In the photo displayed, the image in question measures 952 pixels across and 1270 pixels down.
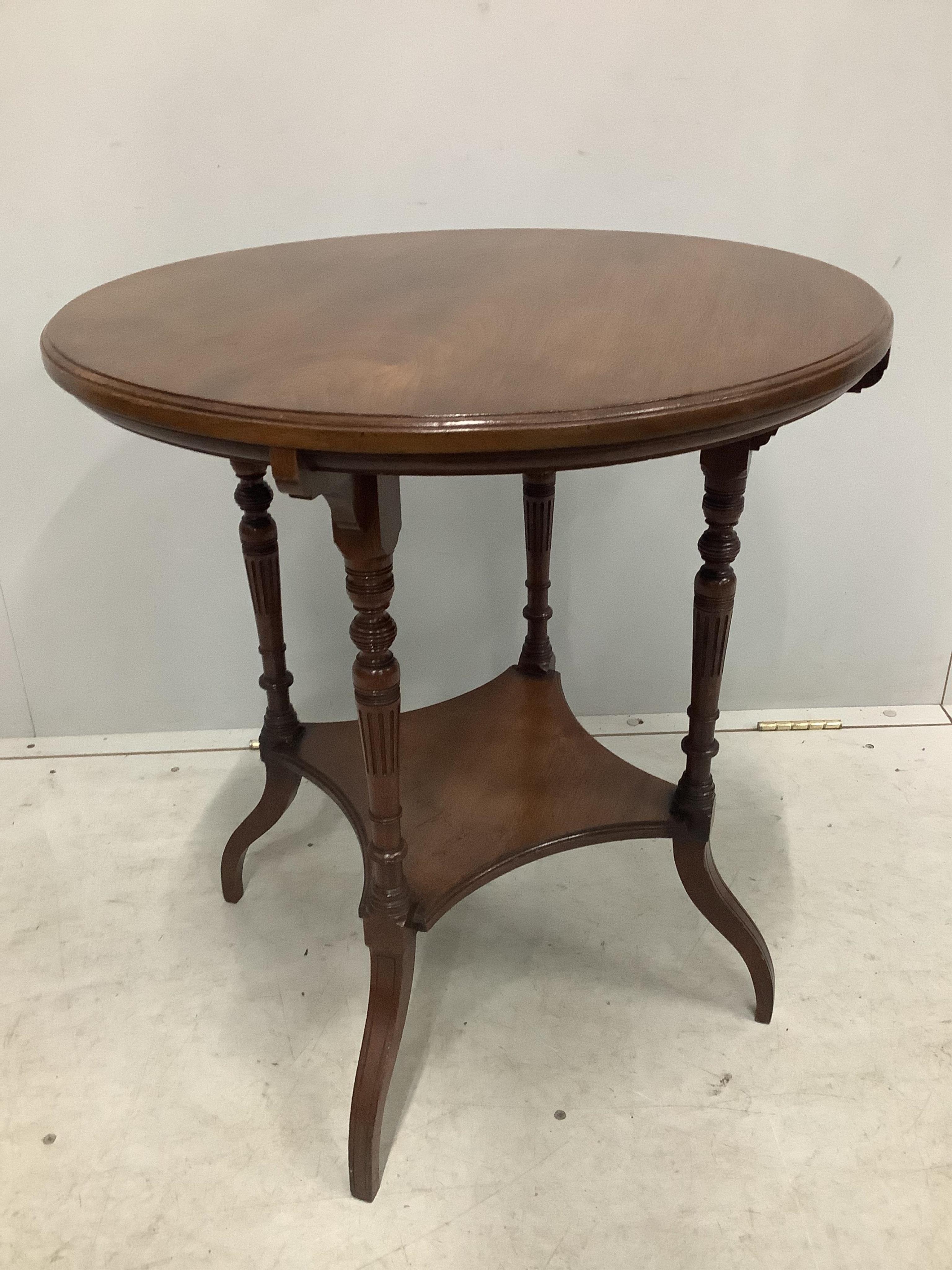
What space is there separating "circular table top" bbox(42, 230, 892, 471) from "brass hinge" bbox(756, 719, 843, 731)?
3.60 feet

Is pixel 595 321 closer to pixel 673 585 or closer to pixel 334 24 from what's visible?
pixel 334 24

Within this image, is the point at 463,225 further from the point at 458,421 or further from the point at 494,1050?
the point at 494,1050

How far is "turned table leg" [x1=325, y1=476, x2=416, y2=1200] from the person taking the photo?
97cm

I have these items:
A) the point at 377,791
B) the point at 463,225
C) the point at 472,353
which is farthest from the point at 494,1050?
the point at 463,225

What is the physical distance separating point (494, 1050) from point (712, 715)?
579 mm

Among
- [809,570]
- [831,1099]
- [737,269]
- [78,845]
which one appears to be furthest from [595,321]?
[78,845]

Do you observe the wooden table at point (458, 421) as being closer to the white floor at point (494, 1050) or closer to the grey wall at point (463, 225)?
the white floor at point (494, 1050)

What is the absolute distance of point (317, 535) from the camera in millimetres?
1968

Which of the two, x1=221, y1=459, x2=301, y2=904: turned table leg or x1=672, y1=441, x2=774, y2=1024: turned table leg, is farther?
x1=221, y1=459, x2=301, y2=904: turned table leg

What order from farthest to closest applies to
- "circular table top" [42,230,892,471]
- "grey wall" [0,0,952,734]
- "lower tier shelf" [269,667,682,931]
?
"grey wall" [0,0,952,734] < "lower tier shelf" [269,667,682,931] < "circular table top" [42,230,892,471]

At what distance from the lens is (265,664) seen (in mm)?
1573

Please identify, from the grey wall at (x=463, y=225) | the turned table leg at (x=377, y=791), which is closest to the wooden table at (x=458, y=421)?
the turned table leg at (x=377, y=791)

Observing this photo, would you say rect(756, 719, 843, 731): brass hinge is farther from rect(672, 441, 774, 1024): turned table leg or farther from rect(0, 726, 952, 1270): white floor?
rect(672, 441, 774, 1024): turned table leg

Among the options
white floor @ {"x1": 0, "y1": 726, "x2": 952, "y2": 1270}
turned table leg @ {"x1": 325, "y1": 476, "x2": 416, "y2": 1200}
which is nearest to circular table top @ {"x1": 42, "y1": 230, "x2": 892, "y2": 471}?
turned table leg @ {"x1": 325, "y1": 476, "x2": 416, "y2": 1200}
